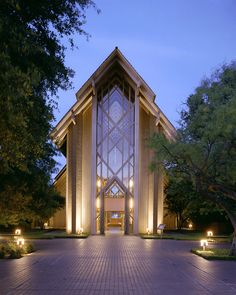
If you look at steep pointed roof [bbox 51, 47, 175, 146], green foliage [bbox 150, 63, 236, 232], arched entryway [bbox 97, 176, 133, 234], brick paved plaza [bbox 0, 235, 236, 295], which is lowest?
brick paved plaza [bbox 0, 235, 236, 295]

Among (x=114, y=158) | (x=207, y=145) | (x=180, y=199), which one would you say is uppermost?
(x=114, y=158)

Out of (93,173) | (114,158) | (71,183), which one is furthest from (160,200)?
(71,183)

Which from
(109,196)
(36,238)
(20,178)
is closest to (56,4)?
(20,178)

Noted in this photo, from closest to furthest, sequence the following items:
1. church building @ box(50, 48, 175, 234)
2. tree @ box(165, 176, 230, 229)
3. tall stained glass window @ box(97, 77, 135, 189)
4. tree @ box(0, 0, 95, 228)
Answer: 1. tree @ box(0, 0, 95, 228)
2. tree @ box(165, 176, 230, 229)
3. church building @ box(50, 48, 175, 234)
4. tall stained glass window @ box(97, 77, 135, 189)

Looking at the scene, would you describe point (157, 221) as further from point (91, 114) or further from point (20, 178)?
point (20, 178)

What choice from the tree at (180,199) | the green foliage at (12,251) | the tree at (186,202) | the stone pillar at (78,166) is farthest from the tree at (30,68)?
the stone pillar at (78,166)

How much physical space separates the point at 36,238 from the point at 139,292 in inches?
1095

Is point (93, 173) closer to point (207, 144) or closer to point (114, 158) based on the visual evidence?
point (114, 158)

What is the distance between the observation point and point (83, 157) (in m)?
48.3

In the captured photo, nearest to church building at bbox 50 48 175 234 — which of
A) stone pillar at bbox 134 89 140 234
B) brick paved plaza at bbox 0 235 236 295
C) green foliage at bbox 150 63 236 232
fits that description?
stone pillar at bbox 134 89 140 234

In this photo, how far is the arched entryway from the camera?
45750 millimetres

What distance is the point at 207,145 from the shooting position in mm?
22703

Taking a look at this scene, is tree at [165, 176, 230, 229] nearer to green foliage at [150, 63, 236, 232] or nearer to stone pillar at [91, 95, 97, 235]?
green foliage at [150, 63, 236, 232]

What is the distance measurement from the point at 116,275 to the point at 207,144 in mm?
8318
